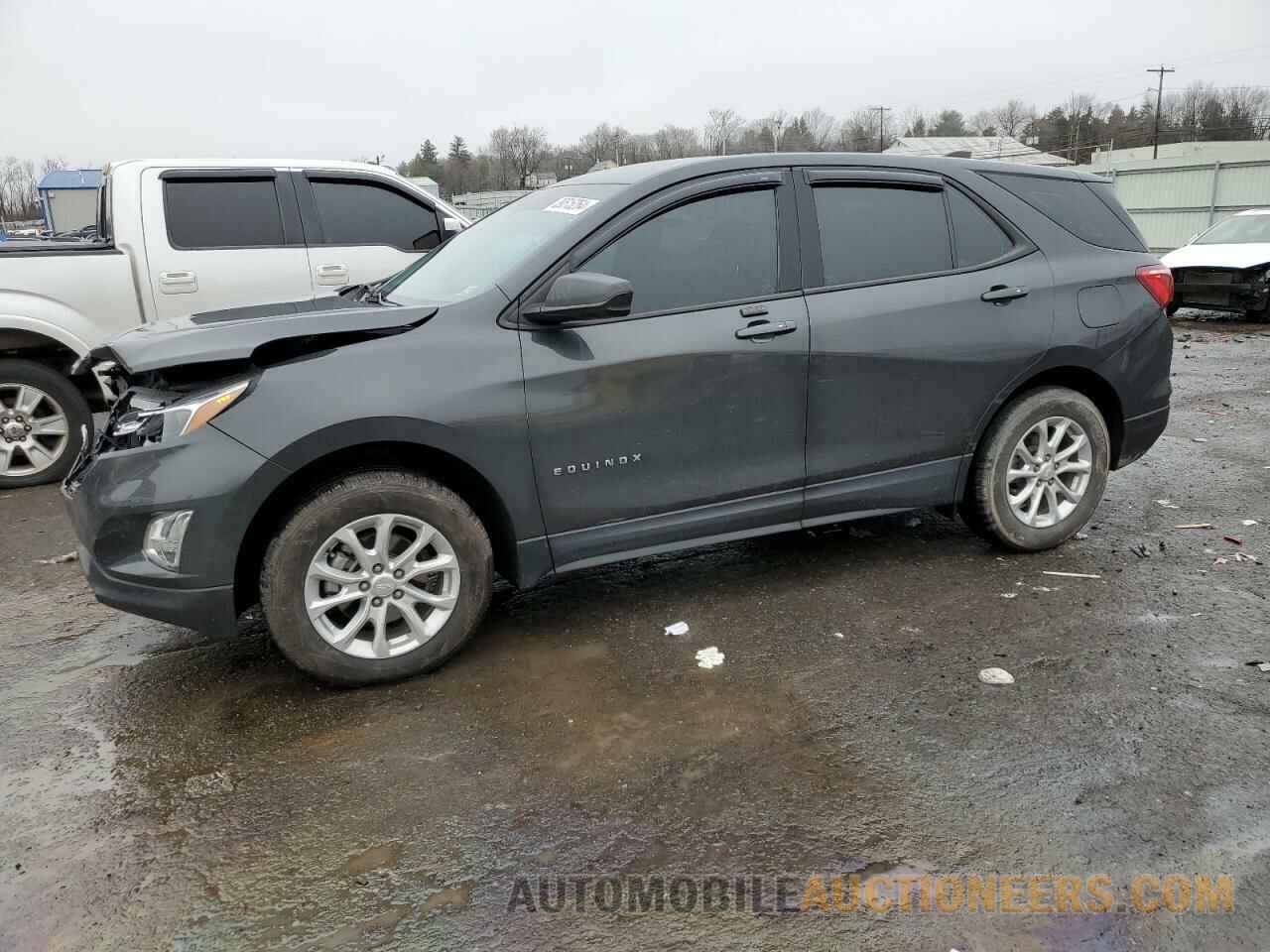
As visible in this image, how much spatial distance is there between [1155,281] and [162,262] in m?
6.25

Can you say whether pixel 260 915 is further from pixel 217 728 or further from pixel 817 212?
pixel 817 212

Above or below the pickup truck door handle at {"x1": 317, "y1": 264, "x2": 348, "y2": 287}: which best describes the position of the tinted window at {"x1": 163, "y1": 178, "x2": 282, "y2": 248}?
above

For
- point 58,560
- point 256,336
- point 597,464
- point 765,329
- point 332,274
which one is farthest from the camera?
point 332,274

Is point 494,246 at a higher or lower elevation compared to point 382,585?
higher

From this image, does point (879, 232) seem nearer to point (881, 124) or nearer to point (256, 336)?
point (256, 336)

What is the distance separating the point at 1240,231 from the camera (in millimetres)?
14633

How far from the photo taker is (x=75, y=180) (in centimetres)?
4475

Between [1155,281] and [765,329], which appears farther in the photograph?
[1155,281]

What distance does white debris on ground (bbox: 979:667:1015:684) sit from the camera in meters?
3.47

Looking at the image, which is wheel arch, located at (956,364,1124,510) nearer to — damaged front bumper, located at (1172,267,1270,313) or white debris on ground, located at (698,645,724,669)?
white debris on ground, located at (698,645,724,669)

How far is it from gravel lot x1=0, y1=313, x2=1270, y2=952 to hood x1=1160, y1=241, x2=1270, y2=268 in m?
11.3

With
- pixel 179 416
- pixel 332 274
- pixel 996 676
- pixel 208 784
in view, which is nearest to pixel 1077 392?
pixel 996 676

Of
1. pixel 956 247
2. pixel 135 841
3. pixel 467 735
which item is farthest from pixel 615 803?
pixel 956 247

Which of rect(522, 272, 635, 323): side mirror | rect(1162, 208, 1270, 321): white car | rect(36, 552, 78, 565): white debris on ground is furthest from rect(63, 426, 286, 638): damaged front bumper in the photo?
rect(1162, 208, 1270, 321): white car
